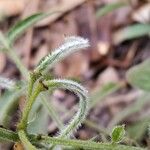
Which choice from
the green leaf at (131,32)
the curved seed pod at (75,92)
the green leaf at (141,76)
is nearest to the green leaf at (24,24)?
the green leaf at (141,76)

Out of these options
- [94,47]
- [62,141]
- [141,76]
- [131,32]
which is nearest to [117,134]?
[62,141]

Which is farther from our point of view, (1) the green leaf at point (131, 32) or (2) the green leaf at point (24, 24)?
(1) the green leaf at point (131, 32)

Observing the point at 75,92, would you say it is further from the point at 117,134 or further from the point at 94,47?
the point at 94,47

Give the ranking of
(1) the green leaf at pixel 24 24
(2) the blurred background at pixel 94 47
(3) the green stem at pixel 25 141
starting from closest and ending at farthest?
1. (3) the green stem at pixel 25 141
2. (1) the green leaf at pixel 24 24
3. (2) the blurred background at pixel 94 47

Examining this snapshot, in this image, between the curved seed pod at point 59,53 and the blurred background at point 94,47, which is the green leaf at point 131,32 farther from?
the curved seed pod at point 59,53

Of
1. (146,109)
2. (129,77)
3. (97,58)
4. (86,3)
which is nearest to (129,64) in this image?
(97,58)

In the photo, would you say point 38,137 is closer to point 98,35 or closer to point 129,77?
point 129,77
